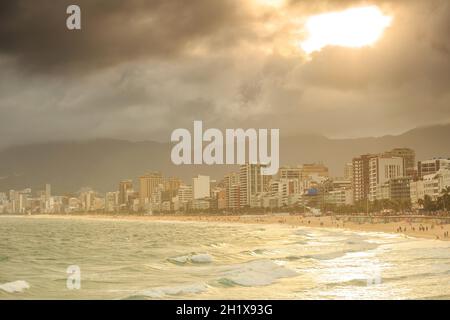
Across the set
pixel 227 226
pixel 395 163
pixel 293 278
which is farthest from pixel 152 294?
pixel 227 226

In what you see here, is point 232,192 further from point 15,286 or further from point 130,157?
point 15,286

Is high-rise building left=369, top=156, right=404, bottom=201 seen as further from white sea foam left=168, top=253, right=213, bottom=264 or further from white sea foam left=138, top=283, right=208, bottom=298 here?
white sea foam left=138, top=283, right=208, bottom=298

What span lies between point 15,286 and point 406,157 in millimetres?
8127

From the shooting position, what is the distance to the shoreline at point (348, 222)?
523 inches

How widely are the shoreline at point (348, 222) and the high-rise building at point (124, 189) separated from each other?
1.19 m

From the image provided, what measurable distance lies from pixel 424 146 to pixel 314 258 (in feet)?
7.92

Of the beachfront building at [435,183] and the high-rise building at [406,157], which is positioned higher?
the high-rise building at [406,157]

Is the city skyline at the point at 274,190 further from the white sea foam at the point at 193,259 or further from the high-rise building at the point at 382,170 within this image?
the white sea foam at the point at 193,259

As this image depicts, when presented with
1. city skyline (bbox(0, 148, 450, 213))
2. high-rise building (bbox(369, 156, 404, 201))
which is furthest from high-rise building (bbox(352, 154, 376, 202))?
high-rise building (bbox(369, 156, 404, 201))

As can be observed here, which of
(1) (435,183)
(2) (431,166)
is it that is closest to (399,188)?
(1) (435,183)

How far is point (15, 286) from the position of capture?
288 inches

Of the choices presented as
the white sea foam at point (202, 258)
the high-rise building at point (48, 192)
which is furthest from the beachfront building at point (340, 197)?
the high-rise building at point (48, 192)
